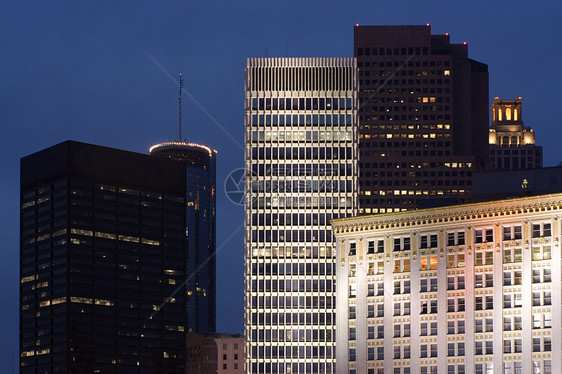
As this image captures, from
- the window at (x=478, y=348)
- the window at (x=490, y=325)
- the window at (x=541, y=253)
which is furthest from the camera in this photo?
the window at (x=478, y=348)

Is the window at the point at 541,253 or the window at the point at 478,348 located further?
the window at the point at 478,348

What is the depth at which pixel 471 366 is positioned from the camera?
193 metres

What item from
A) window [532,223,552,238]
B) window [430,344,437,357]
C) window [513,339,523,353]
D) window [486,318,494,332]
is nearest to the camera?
window [532,223,552,238]

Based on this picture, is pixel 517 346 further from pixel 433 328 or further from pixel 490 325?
pixel 433 328

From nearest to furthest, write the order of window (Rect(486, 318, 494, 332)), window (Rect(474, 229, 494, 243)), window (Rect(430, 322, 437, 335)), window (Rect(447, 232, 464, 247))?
window (Rect(486, 318, 494, 332)), window (Rect(474, 229, 494, 243)), window (Rect(447, 232, 464, 247)), window (Rect(430, 322, 437, 335))

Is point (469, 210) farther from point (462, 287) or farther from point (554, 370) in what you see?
point (554, 370)

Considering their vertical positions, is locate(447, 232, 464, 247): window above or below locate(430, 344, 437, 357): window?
above

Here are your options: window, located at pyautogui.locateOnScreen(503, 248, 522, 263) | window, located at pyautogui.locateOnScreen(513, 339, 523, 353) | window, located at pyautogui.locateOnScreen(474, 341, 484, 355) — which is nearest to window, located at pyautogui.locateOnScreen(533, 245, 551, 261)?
window, located at pyautogui.locateOnScreen(503, 248, 522, 263)

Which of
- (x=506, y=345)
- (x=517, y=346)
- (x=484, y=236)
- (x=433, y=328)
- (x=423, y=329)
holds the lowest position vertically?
(x=517, y=346)

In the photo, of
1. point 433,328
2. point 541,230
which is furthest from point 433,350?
point 541,230

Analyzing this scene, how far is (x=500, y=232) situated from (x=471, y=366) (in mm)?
21183

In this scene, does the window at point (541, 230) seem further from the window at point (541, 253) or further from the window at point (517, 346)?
the window at point (517, 346)

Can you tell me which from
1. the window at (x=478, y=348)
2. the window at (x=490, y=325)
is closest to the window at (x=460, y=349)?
the window at (x=478, y=348)

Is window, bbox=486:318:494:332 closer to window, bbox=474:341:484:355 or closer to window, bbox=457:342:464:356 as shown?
window, bbox=474:341:484:355
